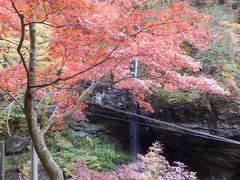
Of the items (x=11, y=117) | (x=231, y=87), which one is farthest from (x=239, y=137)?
(x=11, y=117)

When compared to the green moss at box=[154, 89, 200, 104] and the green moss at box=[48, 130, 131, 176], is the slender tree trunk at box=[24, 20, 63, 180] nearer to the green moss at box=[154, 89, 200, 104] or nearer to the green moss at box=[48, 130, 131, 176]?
the green moss at box=[48, 130, 131, 176]

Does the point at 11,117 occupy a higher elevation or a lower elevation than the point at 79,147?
higher

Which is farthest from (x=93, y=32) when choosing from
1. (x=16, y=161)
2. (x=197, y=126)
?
(x=16, y=161)

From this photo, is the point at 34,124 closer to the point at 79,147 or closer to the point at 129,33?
the point at 129,33

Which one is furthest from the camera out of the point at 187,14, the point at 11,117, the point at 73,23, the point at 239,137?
the point at 11,117

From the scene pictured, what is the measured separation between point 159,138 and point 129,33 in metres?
6.44

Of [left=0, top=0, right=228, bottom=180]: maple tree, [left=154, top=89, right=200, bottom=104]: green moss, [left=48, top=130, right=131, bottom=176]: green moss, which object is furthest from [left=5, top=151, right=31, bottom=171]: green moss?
[left=0, top=0, right=228, bottom=180]: maple tree

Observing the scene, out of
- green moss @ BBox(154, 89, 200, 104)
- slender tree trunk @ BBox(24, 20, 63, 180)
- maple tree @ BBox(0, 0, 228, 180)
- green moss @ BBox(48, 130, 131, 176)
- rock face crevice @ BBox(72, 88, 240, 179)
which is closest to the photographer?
maple tree @ BBox(0, 0, 228, 180)

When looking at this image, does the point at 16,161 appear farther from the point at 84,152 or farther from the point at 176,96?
the point at 176,96

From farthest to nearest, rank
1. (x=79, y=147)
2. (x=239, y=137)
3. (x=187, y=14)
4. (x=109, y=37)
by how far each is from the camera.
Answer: (x=79, y=147), (x=239, y=137), (x=187, y=14), (x=109, y=37)

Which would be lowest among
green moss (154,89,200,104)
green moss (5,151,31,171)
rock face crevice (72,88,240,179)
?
green moss (5,151,31,171)

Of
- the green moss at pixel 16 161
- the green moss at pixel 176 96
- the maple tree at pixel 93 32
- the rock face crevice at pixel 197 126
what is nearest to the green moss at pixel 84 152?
the green moss at pixel 16 161

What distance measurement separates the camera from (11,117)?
369 inches

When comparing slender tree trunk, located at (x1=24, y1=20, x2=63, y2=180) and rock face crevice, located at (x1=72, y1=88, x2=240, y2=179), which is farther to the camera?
rock face crevice, located at (x1=72, y1=88, x2=240, y2=179)
